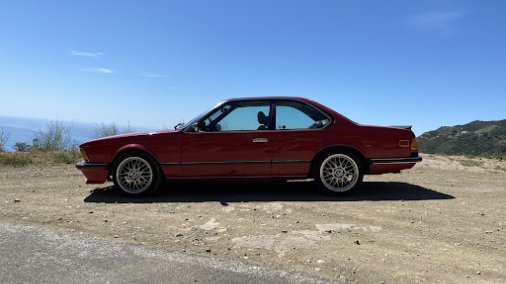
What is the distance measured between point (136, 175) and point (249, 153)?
1.76 meters

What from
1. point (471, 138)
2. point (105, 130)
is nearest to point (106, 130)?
point (105, 130)

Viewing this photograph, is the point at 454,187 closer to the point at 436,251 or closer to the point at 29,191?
the point at 436,251

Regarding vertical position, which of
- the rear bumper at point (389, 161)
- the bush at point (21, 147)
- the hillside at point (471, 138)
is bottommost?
the rear bumper at point (389, 161)

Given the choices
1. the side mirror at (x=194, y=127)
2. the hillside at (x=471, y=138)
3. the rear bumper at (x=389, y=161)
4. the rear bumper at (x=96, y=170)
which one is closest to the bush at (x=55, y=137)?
the rear bumper at (x=96, y=170)

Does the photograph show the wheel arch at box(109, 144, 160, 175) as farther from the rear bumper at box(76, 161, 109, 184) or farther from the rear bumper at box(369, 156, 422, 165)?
the rear bumper at box(369, 156, 422, 165)

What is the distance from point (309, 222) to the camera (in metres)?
5.42

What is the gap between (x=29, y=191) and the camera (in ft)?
24.8

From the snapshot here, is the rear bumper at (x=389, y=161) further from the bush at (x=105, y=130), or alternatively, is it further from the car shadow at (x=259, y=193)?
the bush at (x=105, y=130)

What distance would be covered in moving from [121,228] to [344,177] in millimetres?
3498

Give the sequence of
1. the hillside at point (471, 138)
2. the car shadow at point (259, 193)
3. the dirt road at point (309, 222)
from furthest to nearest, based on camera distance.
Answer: the hillside at point (471, 138) < the car shadow at point (259, 193) < the dirt road at point (309, 222)

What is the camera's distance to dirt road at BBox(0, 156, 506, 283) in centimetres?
403

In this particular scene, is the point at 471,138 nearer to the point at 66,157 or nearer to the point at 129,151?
the point at 66,157

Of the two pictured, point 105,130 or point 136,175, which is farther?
point 105,130

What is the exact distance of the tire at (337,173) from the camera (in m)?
7.12
